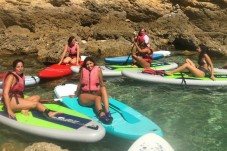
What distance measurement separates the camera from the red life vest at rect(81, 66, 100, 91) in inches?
242

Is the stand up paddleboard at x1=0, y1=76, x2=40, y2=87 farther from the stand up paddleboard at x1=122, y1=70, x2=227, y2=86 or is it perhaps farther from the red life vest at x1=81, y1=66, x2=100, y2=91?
the red life vest at x1=81, y1=66, x2=100, y2=91

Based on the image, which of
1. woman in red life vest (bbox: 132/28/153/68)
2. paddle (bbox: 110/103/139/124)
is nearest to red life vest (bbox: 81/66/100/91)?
paddle (bbox: 110/103/139/124)

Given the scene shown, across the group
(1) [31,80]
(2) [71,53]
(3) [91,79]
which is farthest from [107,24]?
(3) [91,79]

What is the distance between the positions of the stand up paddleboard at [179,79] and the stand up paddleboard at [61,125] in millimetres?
3107

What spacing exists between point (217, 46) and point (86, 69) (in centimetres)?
868

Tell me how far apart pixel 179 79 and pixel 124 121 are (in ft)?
10.6

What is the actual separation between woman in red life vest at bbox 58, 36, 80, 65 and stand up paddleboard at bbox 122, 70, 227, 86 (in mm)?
1856

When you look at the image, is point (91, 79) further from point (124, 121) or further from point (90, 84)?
point (124, 121)

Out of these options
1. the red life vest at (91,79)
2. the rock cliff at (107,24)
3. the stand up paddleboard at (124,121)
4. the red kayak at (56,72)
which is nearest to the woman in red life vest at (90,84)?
the red life vest at (91,79)

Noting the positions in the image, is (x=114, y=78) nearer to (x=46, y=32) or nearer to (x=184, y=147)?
(x=184, y=147)

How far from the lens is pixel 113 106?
611 cm

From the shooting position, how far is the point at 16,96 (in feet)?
18.8

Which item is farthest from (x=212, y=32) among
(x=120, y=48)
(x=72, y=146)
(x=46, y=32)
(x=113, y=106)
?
(x=72, y=146)

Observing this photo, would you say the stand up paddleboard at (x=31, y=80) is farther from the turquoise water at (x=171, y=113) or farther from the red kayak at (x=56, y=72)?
the red kayak at (x=56, y=72)
